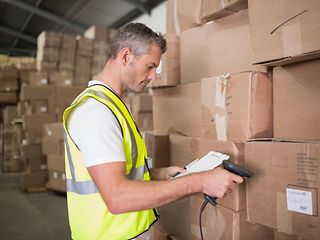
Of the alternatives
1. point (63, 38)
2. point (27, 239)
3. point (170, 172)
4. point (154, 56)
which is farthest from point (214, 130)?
point (63, 38)

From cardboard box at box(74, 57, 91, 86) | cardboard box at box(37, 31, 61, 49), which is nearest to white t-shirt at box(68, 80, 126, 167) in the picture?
cardboard box at box(37, 31, 61, 49)

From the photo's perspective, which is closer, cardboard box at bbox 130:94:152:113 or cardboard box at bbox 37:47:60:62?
cardboard box at bbox 130:94:152:113

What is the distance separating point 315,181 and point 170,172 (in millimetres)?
595

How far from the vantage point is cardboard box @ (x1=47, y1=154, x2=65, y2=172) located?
15.3 ft

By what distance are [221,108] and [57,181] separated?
3796 millimetres

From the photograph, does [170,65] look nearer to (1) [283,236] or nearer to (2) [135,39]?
(2) [135,39]

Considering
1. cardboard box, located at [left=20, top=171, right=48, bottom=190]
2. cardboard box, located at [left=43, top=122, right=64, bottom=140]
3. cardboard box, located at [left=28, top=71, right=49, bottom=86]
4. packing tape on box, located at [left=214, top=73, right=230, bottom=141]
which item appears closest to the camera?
packing tape on box, located at [left=214, top=73, right=230, bottom=141]

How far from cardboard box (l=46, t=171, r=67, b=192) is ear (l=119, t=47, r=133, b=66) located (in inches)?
146

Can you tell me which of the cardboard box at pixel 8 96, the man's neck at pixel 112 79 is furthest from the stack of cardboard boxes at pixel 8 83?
the man's neck at pixel 112 79

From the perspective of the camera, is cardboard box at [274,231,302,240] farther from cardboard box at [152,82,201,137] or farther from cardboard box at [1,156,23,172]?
cardboard box at [1,156,23,172]

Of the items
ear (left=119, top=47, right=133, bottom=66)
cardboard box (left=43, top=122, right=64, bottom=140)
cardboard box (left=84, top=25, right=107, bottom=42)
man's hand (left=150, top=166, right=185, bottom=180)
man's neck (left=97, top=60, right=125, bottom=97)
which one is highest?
cardboard box (left=84, top=25, right=107, bottom=42)

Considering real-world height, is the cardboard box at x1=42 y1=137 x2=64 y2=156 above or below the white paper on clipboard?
below

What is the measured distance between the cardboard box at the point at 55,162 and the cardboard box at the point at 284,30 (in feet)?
12.5

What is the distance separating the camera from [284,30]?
1.16 m
